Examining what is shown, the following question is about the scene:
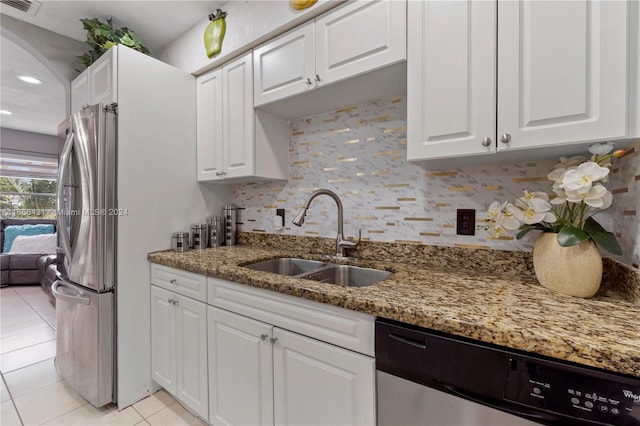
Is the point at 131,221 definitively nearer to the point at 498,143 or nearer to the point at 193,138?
the point at 193,138

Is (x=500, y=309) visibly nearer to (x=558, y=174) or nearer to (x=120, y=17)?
(x=558, y=174)

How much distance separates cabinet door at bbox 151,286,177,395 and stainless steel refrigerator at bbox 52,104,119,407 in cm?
21

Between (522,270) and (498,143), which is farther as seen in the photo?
(522,270)

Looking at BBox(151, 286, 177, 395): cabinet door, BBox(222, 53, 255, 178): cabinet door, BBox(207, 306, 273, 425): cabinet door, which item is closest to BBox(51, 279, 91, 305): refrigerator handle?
BBox(151, 286, 177, 395): cabinet door

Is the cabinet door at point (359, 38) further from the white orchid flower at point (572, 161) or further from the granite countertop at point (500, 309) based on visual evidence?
the granite countertop at point (500, 309)

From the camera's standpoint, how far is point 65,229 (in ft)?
6.10

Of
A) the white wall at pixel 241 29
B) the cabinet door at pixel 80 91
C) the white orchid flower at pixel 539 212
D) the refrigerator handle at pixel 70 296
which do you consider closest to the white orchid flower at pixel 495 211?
the white orchid flower at pixel 539 212

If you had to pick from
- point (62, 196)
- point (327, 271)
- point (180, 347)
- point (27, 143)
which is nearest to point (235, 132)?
point (327, 271)

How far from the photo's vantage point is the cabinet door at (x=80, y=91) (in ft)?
6.58

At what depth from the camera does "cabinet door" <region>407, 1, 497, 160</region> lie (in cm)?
103

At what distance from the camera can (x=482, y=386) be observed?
74 centimetres

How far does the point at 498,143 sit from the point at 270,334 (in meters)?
1.14

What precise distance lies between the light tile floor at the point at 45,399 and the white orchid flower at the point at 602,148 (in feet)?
7.11

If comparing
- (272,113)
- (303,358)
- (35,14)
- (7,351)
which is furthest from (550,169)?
(7,351)
